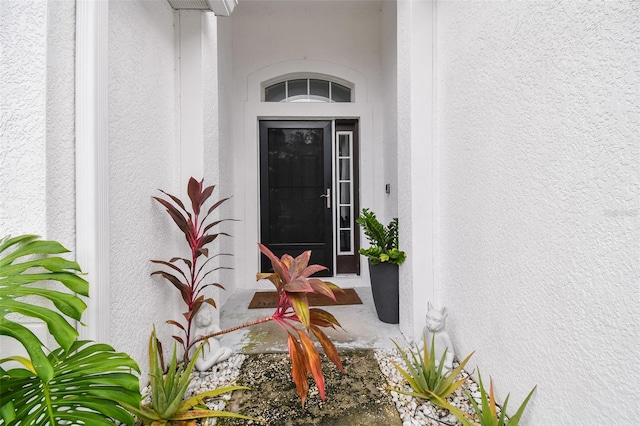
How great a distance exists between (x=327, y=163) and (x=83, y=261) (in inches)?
108

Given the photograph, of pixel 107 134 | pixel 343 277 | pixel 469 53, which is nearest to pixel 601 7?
pixel 469 53

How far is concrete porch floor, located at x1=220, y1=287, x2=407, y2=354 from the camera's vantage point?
1.99 metres

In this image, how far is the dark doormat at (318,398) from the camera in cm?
→ 132

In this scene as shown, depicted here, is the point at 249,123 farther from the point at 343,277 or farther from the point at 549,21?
the point at 549,21

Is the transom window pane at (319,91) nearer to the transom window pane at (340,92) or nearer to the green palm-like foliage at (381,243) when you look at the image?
the transom window pane at (340,92)

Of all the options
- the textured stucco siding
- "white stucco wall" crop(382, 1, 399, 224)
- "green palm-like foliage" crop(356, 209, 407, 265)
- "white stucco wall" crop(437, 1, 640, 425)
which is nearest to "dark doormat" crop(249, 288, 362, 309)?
"green palm-like foliage" crop(356, 209, 407, 265)

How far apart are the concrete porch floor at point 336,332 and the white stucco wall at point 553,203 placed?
0.66 metres

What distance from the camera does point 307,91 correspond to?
3.68 metres

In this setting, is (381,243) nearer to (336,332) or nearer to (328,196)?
(336,332)

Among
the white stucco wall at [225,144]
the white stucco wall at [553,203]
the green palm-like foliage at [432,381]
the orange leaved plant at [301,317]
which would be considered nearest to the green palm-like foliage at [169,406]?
the orange leaved plant at [301,317]

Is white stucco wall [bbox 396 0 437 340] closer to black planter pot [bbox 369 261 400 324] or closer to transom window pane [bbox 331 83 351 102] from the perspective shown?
black planter pot [bbox 369 261 400 324]

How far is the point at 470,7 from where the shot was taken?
4.99 ft

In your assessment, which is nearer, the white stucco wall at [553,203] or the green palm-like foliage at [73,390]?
the green palm-like foliage at [73,390]

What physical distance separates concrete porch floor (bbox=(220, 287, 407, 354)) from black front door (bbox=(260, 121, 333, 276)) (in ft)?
2.96
